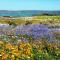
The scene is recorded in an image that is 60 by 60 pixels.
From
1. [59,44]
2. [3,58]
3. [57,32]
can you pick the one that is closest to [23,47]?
[3,58]

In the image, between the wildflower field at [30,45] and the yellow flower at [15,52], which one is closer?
the yellow flower at [15,52]

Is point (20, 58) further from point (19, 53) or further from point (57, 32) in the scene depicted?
point (57, 32)

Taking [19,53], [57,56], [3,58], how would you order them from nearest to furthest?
[3,58]
[19,53]
[57,56]

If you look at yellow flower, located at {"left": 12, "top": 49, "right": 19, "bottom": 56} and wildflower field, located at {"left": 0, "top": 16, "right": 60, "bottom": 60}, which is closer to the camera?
yellow flower, located at {"left": 12, "top": 49, "right": 19, "bottom": 56}

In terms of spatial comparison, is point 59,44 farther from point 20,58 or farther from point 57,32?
point 20,58

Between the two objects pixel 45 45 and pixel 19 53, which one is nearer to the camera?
pixel 19 53

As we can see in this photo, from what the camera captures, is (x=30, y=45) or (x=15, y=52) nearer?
(x=15, y=52)

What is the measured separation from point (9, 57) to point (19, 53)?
587mm

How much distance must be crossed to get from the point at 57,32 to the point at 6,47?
4059 mm

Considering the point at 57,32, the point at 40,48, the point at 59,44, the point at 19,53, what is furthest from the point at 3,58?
the point at 57,32

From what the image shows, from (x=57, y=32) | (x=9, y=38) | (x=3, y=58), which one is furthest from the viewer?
(x=57, y=32)

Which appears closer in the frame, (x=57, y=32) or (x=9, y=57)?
(x=9, y=57)

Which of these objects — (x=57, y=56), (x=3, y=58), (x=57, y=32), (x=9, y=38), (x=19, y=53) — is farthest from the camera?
(x=57, y=32)

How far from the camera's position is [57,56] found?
1050 centimetres
